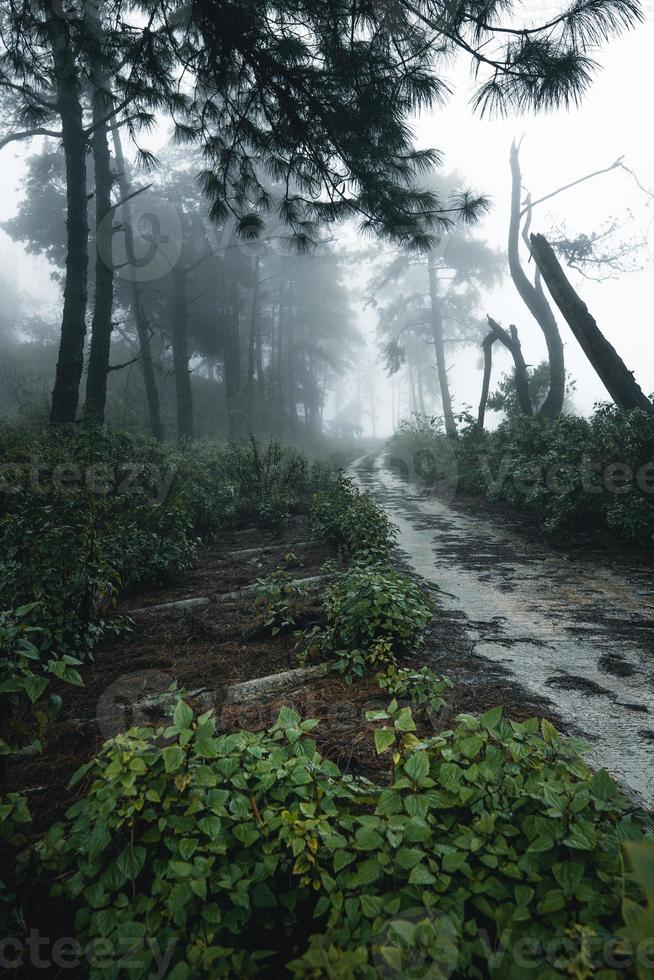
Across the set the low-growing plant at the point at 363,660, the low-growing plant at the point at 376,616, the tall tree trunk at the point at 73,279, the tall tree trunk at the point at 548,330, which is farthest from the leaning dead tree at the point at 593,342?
the tall tree trunk at the point at 73,279

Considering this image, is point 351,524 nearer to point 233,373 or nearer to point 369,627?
point 369,627

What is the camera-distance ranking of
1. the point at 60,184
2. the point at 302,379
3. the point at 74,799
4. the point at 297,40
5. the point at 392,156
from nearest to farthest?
the point at 74,799 < the point at 297,40 < the point at 392,156 < the point at 60,184 < the point at 302,379

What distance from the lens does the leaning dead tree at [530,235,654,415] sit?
7783 mm

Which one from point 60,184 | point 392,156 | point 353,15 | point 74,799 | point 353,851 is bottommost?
point 74,799

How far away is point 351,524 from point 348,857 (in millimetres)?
4540

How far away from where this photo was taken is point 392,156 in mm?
4613

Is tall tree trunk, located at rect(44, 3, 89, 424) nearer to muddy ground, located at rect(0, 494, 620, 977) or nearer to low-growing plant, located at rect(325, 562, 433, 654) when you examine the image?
muddy ground, located at rect(0, 494, 620, 977)

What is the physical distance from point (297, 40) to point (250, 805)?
510 cm

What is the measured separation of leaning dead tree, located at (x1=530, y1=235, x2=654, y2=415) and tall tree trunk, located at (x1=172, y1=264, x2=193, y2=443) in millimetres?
11964

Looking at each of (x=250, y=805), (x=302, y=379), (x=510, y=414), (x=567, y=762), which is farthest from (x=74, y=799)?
(x=302, y=379)

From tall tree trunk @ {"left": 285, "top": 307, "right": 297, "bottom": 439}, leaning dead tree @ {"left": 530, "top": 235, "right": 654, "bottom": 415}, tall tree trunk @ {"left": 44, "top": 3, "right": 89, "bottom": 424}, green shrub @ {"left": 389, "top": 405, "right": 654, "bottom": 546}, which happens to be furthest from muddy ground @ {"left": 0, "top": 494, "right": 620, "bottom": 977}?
tall tree trunk @ {"left": 285, "top": 307, "right": 297, "bottom": 439}

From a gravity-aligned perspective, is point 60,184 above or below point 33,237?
above

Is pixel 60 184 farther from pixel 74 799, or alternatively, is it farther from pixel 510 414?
pixel 74 799

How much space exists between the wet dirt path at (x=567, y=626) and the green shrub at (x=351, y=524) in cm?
57
